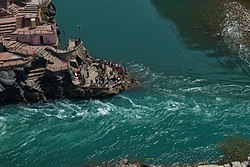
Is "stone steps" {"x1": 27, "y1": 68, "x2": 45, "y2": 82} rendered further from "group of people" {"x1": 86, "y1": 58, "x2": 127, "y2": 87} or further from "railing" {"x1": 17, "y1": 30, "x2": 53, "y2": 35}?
"railing" {"x1": 17, "y1": 30, "x2": 53, "y2": 35}

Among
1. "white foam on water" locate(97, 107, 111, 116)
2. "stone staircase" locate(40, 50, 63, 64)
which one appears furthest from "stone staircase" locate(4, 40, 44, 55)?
"white foam on water" locate(97, 107, 111, 116)

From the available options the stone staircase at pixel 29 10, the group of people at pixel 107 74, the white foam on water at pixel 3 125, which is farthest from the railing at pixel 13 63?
the stone staircase at pixel 29 10

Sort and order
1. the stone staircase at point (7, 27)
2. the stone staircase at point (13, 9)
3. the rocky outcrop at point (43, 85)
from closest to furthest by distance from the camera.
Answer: the rocky outcrop at point (43, 85), the stone staircase at point (7, 27), the stone staircase at point (13, 9)

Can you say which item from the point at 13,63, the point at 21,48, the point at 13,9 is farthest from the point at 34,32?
the point at 13,9

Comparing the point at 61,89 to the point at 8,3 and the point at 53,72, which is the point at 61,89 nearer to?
the point at 53,72

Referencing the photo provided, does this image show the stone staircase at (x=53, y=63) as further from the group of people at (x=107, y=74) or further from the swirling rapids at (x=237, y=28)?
the swirling rapids at (x=237, y=28)

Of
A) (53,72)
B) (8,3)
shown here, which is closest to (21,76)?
(53,72)

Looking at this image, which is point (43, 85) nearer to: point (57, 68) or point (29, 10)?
point (57, 68)
